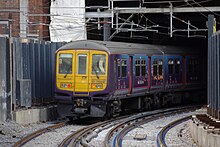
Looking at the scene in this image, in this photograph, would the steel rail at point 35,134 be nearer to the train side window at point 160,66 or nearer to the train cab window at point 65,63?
the train cab window at point 65,63

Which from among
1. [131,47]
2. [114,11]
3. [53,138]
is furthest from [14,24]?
[53,138]

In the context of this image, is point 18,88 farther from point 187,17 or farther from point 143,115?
point 187,17

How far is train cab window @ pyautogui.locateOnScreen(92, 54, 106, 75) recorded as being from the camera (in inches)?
720

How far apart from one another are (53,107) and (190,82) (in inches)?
360

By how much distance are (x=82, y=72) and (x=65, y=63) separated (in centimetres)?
75

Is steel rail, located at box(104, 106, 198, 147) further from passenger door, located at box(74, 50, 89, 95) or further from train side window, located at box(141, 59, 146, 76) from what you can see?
passenger door, located at box(74, 50, 89, 95)

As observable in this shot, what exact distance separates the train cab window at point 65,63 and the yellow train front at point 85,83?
91 millimetres

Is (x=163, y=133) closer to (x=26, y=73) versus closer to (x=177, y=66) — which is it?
(x=26, y=73)

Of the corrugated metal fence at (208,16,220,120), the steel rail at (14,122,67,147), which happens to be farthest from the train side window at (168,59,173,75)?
the steel rail at (14,122,67,147)

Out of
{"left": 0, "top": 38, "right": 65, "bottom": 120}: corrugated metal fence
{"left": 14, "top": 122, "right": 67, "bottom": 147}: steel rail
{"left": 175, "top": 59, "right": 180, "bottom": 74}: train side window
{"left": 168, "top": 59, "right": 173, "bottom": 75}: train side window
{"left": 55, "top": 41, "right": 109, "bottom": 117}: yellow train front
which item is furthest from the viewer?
{"left": 175, "top": 59, "right": 180, "bottom": 74}: train side window

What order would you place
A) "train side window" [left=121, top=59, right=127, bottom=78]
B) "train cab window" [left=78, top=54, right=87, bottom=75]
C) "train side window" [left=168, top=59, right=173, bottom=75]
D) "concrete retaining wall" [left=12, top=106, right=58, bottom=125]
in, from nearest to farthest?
"concrete retaining wall" [left=12, top=106, right=58, bottom=125] < "train cab window" [left=78, top=54, right=87, bottom=75] < "train side window" [left=121, top=59, right=127, bottom=78] < "train side window" [left=168, top=59, right=173, bottom=75]

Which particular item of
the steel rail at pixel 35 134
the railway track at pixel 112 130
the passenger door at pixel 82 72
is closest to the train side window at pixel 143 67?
the railway track at pixel 112 130

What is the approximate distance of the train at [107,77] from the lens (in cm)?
1827

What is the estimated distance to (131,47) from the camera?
68.2 ft
